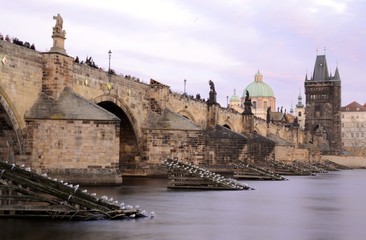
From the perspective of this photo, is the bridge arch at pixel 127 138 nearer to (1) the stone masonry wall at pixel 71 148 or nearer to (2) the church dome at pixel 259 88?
(1) the stone masonry wall at pixel 71 148

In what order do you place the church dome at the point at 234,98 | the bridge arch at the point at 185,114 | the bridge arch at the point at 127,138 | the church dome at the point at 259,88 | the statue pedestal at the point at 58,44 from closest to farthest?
the statue pedestal at the point at 58,44
the bridge arch at the point at 127,138
the bridge arch at the point at 185,114
the church dome at the point at 259,88
the church dome at the point at 234,98

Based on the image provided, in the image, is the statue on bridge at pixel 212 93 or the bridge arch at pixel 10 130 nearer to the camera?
the bridge arch at pixel 10 130

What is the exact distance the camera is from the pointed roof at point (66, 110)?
26281 mm

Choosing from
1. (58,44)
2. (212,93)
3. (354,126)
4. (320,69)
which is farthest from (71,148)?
(354,126)

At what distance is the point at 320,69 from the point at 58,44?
10844 cm

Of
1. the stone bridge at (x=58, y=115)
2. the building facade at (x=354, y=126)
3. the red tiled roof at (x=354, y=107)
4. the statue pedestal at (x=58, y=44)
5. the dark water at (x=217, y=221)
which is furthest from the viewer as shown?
the red tiled roof at (x=354, y=107)

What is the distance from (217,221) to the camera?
15.9m

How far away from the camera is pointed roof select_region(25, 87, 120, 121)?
2628 centimetres

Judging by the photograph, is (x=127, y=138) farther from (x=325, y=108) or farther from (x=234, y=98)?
(x=234, y=98)

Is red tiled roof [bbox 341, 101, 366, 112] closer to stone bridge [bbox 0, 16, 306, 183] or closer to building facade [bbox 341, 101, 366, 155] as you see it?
building facade [bbox 341, 101, 366, 155]

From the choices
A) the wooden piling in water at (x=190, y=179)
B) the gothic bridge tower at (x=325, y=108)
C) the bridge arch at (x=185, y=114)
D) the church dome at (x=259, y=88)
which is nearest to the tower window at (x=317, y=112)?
the gothic bridge tower at (x=325, y=108)

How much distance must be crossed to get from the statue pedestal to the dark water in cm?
757

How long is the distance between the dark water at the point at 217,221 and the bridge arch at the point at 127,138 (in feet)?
41.4

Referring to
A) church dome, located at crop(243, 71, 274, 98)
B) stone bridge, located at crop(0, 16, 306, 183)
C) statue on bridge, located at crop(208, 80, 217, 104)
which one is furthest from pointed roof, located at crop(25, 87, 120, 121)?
church dome, located at crop(243, 71, 274, 98)
